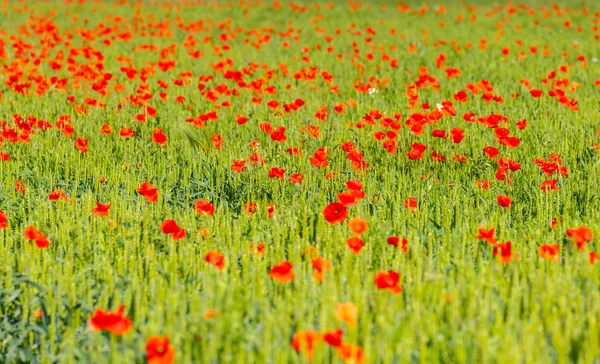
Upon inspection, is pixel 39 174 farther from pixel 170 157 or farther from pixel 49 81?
pixel 49 81

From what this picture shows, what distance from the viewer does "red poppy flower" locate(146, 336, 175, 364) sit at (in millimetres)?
1931

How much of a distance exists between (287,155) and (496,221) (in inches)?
65.9

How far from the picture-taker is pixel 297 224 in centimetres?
319

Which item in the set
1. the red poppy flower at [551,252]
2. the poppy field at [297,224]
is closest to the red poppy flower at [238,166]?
the poppy field at [297,224]

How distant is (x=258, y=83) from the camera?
633 cm

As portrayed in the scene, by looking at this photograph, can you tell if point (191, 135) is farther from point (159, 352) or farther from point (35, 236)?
point (159, 352)

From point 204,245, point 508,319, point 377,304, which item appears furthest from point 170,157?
point 508,319

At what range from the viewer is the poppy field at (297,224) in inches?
85.2

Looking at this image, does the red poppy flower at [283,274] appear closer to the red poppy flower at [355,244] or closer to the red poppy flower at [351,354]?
the red poppy flower at [355,244]

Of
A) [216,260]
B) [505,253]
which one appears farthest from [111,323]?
[505,253]

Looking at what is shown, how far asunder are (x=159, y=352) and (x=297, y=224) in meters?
1.30

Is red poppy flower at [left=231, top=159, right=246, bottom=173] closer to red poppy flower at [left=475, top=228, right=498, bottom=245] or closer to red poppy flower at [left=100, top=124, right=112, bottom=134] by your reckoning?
red poppy flower at [left=100, top=124, right=112, bottom=134]

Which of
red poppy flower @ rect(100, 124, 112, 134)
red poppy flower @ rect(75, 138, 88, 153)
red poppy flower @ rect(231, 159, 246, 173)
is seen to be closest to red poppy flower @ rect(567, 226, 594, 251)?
red poppy flower @ rect(231, 159, 246, 173)

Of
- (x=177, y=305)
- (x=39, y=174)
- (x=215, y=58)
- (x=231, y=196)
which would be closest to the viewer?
(x=177, y=305)
